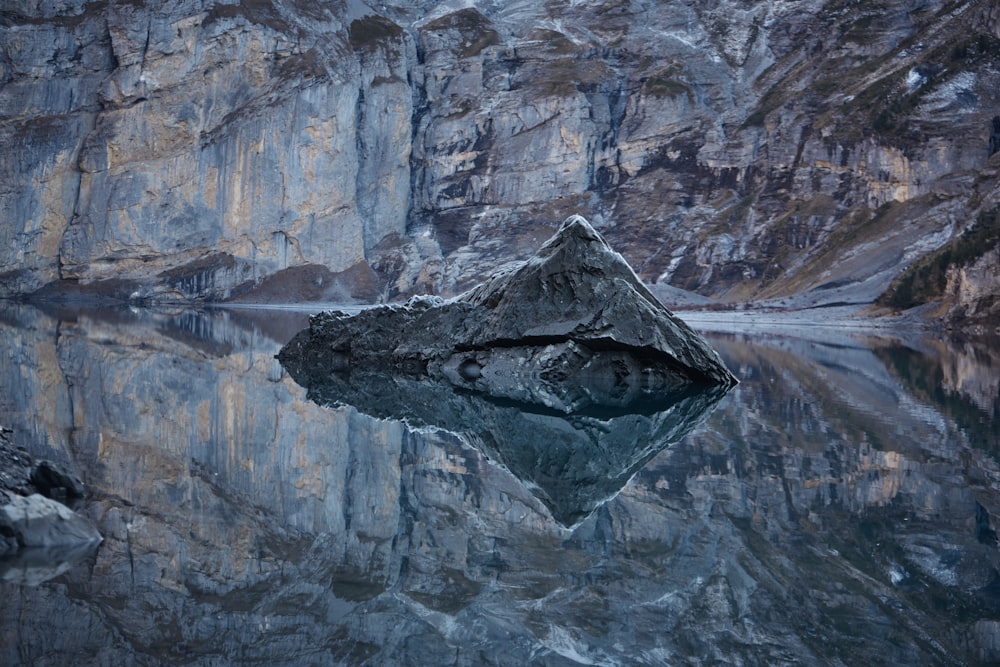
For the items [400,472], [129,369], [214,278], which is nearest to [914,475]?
[400,472]

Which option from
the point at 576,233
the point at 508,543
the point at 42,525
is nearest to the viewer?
the point at 42,525

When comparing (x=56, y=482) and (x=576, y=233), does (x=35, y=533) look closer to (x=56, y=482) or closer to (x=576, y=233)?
(x=56, y=482)

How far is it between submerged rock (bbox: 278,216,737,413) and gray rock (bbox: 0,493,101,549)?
12884 mm

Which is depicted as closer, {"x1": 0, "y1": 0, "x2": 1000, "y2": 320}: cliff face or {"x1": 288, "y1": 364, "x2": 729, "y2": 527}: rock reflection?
{"x1": 288, "y1": 364, "x2": 729, "y2": 527}: rock reflection

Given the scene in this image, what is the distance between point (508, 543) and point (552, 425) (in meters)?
6.81

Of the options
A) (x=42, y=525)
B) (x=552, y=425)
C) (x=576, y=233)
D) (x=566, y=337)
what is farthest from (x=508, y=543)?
(x=576, y=233)

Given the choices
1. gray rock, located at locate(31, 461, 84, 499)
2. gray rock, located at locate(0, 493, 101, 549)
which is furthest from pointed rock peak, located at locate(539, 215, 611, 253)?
gray rock, located at locate(0, 493, 101, 549)

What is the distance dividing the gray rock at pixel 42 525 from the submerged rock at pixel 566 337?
1288 centimetres

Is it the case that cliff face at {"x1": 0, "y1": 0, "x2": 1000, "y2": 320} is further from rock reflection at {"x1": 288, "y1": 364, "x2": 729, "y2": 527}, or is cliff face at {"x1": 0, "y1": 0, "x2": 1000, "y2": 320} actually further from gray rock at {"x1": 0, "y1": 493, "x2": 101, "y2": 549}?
gray rock at {"x1": 0, "y1": 493, "x2": 101, "y2": 549}

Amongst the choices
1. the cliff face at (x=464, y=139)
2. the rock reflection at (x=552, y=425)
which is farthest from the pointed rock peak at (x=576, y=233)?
the cliff face at (x=464, y=139)

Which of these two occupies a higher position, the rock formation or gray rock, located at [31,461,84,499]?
the rock formation

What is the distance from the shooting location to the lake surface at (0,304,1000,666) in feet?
18.0

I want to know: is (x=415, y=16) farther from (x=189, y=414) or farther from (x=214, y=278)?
(x=189, y=414)

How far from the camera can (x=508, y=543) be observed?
24.7 feet
